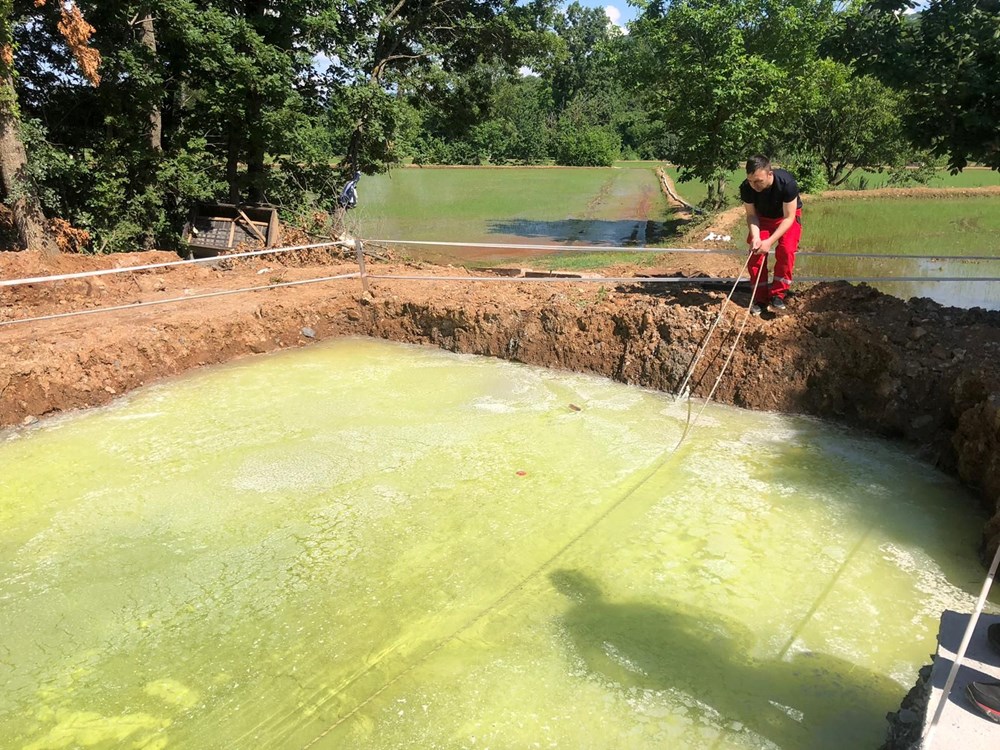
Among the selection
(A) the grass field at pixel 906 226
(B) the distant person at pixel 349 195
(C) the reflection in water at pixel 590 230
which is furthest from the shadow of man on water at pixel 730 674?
(C) the reflection in water at pixel 590 230

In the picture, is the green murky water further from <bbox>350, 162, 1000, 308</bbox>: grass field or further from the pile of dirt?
<bbox>350, 162, 1000, 308</bbox>: grass field

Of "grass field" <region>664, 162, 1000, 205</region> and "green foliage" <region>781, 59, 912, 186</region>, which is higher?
"green foliage" <region>781, 59, 912, 186</region>

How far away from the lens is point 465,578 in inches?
151

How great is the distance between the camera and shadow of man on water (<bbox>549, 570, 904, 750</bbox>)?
2873 millimetres

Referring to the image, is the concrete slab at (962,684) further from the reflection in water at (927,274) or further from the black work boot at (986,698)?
the reflection in water at (927,274)

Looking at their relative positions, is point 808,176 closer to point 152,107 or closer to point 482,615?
point 152,107

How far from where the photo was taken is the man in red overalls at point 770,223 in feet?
19.0

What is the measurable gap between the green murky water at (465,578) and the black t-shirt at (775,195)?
184cm

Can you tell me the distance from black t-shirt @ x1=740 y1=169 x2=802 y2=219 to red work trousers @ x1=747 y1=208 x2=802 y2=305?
8cm

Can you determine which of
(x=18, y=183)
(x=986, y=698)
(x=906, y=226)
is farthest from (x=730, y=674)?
(x=906, y=226)

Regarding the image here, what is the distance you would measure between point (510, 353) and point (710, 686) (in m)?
4.70

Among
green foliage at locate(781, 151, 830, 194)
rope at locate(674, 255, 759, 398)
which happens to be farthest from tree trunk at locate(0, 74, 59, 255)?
green foliage at locate(781, 151, 830, 194)

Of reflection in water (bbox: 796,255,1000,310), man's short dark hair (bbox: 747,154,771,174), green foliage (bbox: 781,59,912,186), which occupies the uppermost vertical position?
green foliage (bbox: 781,59,912,186)

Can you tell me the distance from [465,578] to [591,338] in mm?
3628
